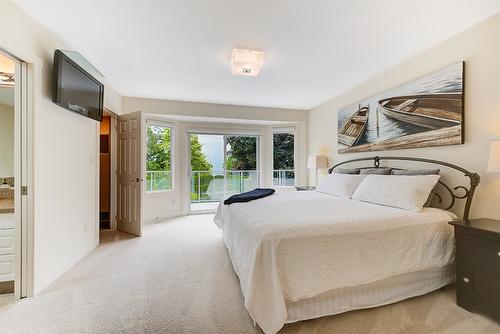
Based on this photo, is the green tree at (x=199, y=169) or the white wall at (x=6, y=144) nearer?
the white wall at (x=6, y=144)

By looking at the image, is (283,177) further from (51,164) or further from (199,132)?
(51,164)

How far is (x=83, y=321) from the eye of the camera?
1696 millimetres

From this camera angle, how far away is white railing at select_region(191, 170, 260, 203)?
17.8ft

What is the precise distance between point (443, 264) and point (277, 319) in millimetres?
1515

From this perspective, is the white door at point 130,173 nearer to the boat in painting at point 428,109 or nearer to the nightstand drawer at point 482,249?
the boat in painting at point 428,109

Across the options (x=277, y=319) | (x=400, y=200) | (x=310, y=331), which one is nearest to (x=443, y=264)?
(x=400, y=200)

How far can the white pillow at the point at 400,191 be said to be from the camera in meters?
2.15

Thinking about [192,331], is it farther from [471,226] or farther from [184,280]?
[471,226]

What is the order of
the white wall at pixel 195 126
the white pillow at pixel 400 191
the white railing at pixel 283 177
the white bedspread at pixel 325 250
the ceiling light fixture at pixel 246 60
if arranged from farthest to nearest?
the white railing at pixel 283 177 < the white wall at pixel 195 126 < the ceiling light fixture at pixel 246 60 < the white pillow at pixel 400 191 < the white bedspread at pixel 325 250

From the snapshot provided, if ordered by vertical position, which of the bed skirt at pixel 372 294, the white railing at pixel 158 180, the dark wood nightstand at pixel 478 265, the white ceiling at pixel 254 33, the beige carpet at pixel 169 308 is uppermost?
the white ceiling at pixel 254 33

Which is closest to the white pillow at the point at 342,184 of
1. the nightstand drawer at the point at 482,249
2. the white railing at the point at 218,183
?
the nightstand drawer at the point at 482,249

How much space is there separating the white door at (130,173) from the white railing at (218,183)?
161 cm

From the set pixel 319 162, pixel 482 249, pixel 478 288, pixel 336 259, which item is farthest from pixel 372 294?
pixel 319 162

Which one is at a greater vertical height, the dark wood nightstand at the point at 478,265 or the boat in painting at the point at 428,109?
the boat in painting at the point at 428,109
